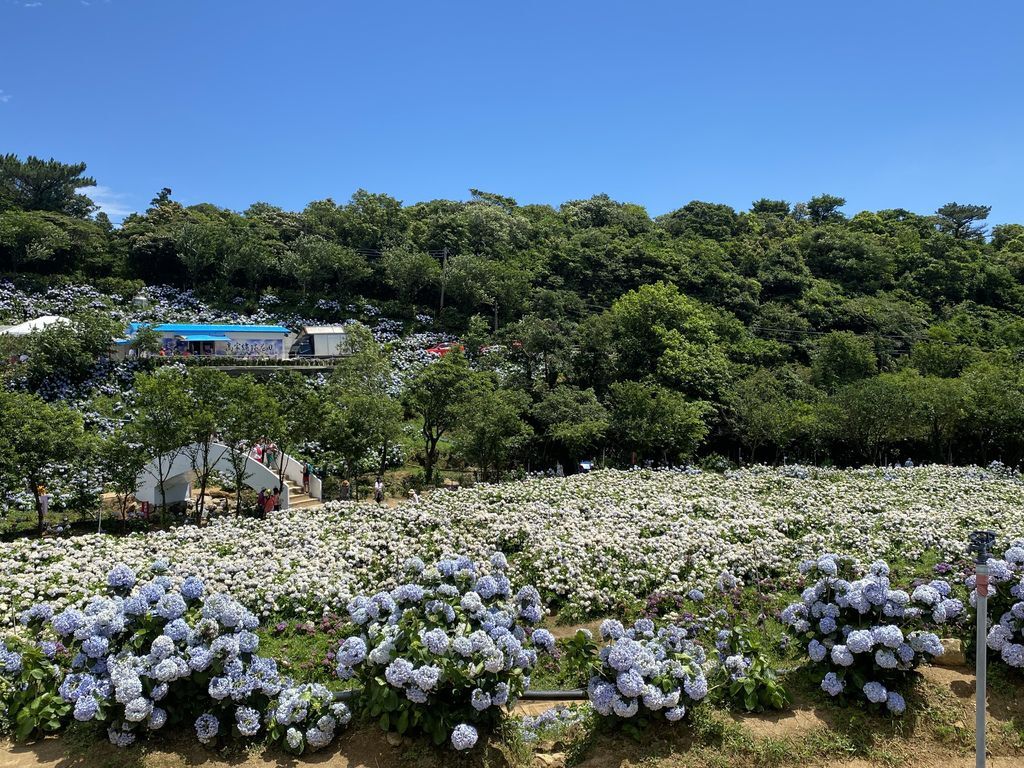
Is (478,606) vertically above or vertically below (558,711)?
above

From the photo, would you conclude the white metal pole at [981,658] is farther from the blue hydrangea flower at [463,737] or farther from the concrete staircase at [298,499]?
the concrete staircase at [298,499]

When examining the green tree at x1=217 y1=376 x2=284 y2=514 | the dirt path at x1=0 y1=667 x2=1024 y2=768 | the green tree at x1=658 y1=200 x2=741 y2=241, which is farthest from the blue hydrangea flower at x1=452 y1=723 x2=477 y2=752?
the green tree at x1=658 y1=200 x2=741 y2=241

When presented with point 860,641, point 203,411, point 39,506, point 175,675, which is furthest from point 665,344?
point 175,675

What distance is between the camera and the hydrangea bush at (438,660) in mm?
5160

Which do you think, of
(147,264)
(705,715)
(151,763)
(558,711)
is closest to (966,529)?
(705,715)

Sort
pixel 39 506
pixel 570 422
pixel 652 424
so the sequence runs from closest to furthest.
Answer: pixel 39 506 → pixel 652 424 → pixel 570 422

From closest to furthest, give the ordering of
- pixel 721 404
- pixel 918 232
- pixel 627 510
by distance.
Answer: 1. pixel 627 510
2. pixel 721 404
3. pixel 918 232

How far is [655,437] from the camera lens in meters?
24.9

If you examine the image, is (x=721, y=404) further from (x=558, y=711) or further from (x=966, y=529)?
(x=558, y=711)

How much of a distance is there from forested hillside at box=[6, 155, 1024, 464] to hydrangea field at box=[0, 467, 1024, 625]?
9523 mm

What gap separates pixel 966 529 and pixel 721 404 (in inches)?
737

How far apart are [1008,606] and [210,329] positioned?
1547 inches

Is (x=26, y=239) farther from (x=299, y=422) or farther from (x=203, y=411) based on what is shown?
(x=203, y=411)

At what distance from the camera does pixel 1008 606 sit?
6609mm
